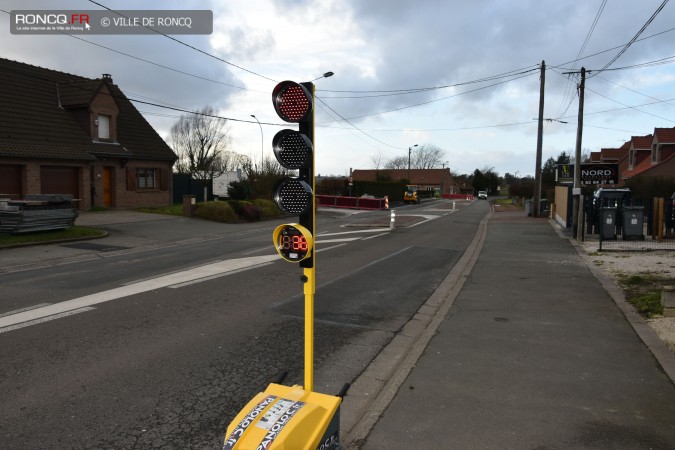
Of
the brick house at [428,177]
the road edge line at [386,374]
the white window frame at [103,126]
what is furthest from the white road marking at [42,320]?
the brick house at [428,177]

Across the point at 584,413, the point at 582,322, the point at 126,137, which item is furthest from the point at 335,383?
the point at 126,137

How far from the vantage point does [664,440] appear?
373cm

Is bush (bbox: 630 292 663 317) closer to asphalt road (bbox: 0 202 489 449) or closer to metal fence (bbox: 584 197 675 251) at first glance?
asphalt road (bbox: 0 202 489 449)

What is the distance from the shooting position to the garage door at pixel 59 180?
2367 centimetres

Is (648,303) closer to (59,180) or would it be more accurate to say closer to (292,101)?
(292,101)

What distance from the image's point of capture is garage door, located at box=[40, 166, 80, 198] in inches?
932

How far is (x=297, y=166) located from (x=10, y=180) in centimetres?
2334

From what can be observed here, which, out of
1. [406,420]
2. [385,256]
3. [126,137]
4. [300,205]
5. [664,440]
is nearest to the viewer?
[300,205]

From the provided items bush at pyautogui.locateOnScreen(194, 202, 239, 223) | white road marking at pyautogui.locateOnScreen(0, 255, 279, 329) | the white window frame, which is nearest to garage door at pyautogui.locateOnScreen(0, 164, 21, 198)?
the white window frame

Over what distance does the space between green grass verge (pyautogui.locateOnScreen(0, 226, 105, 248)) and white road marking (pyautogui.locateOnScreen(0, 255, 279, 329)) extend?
7178 mm

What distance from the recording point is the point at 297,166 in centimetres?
350

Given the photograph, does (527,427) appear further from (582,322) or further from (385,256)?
(385,256)

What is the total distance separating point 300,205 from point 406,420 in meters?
1.95

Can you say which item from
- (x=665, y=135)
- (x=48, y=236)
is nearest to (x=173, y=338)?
(x=48, y=236)
